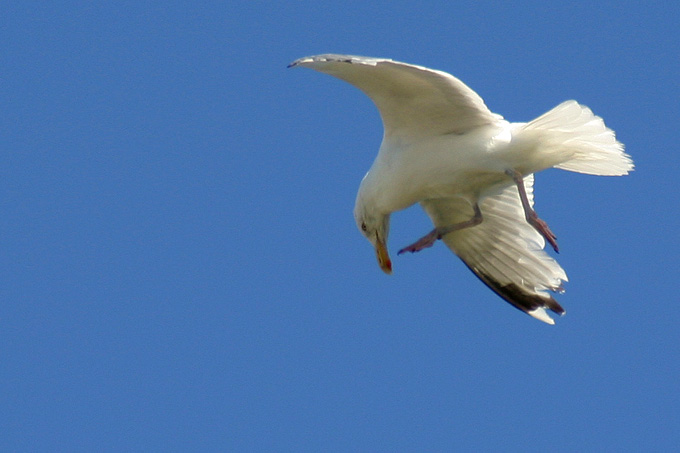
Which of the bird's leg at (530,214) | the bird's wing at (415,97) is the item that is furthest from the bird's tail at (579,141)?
the bird's wing at (415,97)

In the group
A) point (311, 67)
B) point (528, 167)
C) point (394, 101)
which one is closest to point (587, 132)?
point (528, 167)

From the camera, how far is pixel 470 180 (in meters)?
9.36

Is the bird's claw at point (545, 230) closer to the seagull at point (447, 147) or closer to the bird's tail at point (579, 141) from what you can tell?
the seagull at point (447, 147)

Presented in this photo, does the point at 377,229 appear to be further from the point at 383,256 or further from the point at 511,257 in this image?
the point at 511,257

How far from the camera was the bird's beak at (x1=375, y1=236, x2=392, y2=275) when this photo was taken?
1022 centimetres

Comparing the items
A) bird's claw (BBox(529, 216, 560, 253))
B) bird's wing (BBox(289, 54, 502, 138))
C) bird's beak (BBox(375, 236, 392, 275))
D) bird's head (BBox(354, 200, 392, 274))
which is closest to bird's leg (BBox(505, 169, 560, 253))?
bird's claw (BBox(529, 216, 560, 253))

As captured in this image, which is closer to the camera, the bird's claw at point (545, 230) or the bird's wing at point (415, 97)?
the bird's wing at point (415, 97)

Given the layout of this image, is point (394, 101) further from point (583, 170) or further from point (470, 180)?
point (583, 170)

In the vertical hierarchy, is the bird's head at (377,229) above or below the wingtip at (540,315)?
above

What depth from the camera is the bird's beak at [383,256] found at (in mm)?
10220

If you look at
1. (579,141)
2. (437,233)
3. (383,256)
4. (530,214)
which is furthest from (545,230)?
(383,256)

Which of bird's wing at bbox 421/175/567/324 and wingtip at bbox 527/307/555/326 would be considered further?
wingtip at bbox 527/307/555/326

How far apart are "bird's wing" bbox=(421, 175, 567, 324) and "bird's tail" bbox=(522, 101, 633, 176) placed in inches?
49.7

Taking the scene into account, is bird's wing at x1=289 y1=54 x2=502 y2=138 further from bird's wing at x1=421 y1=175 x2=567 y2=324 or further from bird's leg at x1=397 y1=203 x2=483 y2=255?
bird's wing at x1=421 y1=175 x2=567 y2=324
